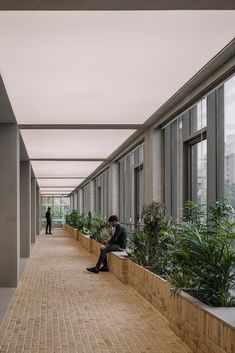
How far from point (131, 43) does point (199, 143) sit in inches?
155

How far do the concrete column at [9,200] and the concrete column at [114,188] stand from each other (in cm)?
750

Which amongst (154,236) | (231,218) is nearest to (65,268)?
(154,236)

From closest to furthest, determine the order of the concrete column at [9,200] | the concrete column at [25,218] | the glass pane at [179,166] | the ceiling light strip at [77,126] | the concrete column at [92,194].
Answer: the concrete column at [9,200], the glass pane at [179,166], the ceiling light strip at [77,126], the concrete column at [25,218], the concrete column at [92,194]

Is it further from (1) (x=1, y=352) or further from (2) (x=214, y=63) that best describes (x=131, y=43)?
(1) (x=1, y=352)

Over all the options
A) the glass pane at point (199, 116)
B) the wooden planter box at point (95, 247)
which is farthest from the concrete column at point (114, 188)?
Answer: the glass pane at point (199, 116)

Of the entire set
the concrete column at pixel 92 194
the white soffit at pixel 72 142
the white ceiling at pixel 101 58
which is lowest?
the concrete column at pixel 92 194

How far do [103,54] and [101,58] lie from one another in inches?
6.4

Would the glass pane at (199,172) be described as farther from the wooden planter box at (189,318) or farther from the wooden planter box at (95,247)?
the wooden planter box at (95,247)

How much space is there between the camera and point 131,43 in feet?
17.5

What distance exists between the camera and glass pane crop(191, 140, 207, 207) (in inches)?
336

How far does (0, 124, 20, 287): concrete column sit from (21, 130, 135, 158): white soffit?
1.16m

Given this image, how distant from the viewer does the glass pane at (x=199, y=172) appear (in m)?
8.54

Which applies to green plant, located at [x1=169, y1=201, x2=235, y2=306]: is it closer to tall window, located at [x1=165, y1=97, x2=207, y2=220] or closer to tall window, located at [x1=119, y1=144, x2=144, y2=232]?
tall window, located at [x1=165, y1=97, x2=207, y2=220]

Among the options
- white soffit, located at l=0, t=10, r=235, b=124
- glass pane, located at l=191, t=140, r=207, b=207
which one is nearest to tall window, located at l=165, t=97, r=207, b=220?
glass pane, located at l=191, t=140, r=207, b=207
